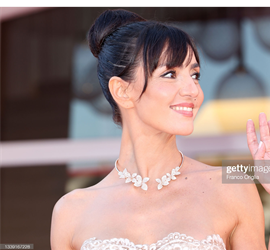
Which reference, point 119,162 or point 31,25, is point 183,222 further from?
point 31,25

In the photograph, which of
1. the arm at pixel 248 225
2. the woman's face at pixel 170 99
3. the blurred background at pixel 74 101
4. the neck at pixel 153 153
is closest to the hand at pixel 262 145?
the arm at pixel 248 225

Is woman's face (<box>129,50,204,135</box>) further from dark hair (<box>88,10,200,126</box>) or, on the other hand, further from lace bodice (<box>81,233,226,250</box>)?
lace bodice (<box>81,233,226,250</box>)

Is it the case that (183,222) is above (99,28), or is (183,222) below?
below

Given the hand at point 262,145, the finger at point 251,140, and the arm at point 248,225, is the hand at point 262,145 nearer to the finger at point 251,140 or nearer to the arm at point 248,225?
the finger at point 251,140

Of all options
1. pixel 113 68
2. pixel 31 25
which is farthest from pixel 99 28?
pixel 31 25

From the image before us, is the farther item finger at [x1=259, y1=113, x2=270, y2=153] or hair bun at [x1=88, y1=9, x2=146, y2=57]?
hair bun at [x1=88, y1=9, x2=146, y2=57]

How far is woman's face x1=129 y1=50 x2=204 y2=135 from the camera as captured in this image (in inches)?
66.3

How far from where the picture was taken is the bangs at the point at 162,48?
1718mm

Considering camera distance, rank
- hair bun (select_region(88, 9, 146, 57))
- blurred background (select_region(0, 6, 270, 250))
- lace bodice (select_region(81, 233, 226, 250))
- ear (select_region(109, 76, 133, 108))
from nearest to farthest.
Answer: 1. lace bodice (select_region(81, 233, 226, 250))
2. ear (select_region(109, 76, 133, 108))
3. hair bun (select_region(88, 9, 146, 57))
4. blurred background (select_region(0, 6, 270, 250))

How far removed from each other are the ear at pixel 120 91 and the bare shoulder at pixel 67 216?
50 centimetres

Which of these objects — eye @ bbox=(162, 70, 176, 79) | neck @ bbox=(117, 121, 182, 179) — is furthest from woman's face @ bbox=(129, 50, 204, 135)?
neck @ bbox=(117, 121, 182, 179)
